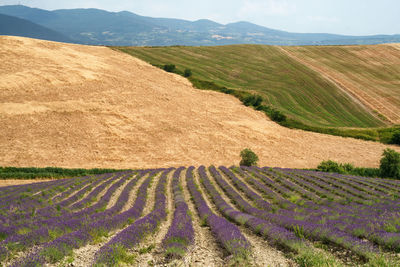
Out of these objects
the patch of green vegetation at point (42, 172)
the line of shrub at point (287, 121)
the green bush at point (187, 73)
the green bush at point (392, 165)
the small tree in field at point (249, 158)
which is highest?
the green bush at point (187, 73)

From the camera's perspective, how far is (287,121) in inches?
2343

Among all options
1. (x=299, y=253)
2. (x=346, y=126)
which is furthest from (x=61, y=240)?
(x=346, y=126)

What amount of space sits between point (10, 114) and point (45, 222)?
4388 cm

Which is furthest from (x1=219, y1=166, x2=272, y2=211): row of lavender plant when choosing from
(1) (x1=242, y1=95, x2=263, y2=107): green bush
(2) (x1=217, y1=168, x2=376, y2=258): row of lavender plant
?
(1) (x1=242, y1=95, x2=263, y2=107): green bush

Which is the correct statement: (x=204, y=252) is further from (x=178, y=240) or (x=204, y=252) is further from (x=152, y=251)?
(x=152, y=251)

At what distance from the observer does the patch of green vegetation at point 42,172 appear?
3234 cm

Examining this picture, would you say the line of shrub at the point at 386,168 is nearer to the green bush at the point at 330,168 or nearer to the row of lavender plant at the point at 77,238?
the green bush at the point at 330,168

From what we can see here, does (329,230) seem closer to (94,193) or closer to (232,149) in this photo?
(94,193)

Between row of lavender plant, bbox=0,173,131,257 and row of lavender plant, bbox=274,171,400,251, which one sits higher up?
row of lavender plant, bbox=274,171,400,251

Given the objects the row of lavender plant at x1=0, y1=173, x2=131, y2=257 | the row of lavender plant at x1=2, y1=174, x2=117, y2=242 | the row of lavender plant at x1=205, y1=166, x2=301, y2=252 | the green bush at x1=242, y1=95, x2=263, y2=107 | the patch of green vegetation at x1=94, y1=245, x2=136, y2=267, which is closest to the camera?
the patch of green vegetation at x1=94, y1=245, x2=136, y2=267

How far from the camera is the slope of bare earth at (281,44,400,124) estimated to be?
71.9 metres

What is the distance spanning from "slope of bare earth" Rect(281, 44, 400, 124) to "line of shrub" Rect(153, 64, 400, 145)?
1277 centimetres

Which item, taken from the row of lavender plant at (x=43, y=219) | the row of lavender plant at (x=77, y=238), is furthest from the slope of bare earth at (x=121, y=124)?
the row of lavender plant at (x=77, y=238)

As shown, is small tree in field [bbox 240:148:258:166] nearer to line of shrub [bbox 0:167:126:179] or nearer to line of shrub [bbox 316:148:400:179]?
line of shrub [bbox 316:148:400:179]
